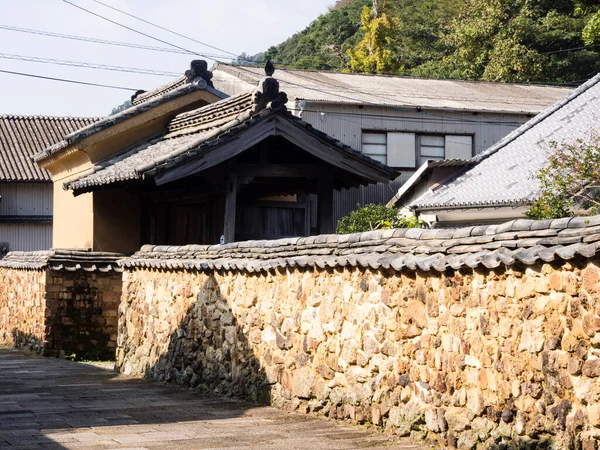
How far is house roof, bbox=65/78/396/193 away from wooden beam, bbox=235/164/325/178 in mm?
636

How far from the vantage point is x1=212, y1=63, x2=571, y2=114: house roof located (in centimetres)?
2716

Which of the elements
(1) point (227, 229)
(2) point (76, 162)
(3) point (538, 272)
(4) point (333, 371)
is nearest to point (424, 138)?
(2) point (76, 162)

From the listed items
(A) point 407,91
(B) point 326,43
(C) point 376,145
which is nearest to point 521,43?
(A) point 407,91

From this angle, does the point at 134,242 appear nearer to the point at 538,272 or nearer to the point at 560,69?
the point at 538,272

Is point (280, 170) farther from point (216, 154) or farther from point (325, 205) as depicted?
point (216, 154)

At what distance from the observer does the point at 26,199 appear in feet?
116

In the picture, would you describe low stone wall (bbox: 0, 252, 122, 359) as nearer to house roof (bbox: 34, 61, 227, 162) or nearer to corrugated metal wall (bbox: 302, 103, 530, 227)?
house roof (bbox: 34, 61, 227, 162)

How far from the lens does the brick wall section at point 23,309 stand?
16.9 m

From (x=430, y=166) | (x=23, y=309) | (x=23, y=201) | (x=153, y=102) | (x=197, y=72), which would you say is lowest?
(x=23, y=309)

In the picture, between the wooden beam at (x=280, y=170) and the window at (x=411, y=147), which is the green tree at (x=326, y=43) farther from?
the wooden beam at (x=280, y=170)

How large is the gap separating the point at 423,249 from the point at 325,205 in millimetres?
8668

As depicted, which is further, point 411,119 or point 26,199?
point 26,199

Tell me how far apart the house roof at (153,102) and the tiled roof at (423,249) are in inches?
261

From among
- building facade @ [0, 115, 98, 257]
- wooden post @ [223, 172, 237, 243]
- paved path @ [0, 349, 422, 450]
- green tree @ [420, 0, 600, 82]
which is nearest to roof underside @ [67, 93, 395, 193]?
wooden post @ [223, 172, 237, 243]
